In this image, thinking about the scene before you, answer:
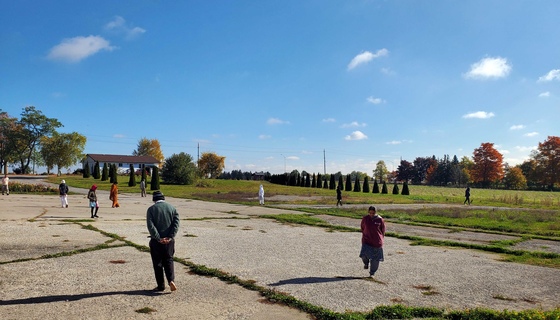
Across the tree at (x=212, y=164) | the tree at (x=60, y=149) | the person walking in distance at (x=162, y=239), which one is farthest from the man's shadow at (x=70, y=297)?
the tree at (x=212, y=164)

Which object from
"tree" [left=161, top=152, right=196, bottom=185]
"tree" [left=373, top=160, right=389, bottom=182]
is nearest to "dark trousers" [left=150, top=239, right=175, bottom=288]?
"tree" [left=161, top=152, right=196, bottom=185]

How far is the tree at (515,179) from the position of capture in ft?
329

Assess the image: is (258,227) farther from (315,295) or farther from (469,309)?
(469,309)

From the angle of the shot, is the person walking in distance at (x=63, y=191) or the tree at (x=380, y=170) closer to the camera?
the person walking in distance at (x=63, y=191)

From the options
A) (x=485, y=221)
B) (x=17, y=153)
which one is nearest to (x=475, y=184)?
(x=485, y=221)

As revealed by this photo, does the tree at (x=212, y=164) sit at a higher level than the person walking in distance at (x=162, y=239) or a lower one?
higher

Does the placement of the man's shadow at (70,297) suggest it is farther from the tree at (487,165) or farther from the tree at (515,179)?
the tree at (515,179)

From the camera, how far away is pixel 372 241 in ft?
28.7

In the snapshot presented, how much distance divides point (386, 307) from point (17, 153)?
317ft

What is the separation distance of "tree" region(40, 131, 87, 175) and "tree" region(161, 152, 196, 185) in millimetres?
35870

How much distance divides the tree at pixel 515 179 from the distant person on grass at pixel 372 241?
10731 centimetres

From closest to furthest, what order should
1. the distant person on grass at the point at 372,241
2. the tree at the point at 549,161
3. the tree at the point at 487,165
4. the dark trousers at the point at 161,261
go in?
the dark trousers at the point at 161,261, the distant person on grass at the point at 372,241, the tree at the point at 549,161, the tree at the point at 487,165

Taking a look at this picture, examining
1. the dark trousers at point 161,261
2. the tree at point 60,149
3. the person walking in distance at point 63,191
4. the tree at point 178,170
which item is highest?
the tree at point 60,149

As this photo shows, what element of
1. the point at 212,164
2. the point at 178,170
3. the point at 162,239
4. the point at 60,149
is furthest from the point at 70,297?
the point at 212,164
